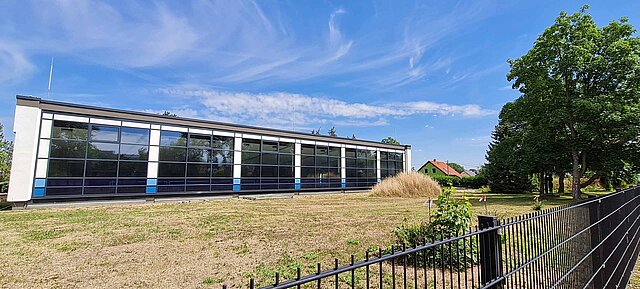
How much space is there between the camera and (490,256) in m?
1.99

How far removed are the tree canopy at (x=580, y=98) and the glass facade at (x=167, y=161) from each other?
1418 centimetres

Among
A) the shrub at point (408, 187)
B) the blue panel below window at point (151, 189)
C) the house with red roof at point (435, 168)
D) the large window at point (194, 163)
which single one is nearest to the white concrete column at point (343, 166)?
the shrub at point (408, 187)

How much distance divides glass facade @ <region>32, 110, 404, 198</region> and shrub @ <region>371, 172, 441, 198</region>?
6.76 metres

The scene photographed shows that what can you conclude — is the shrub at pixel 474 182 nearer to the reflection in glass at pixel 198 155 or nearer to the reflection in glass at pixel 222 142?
the reflection in glass at pixel 222 142

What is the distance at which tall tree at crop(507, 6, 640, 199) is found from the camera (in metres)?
16.6

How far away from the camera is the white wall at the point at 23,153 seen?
13086 millimetres

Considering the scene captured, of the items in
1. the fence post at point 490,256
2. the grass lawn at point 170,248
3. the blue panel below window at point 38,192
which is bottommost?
the grass lawn at point 170,248

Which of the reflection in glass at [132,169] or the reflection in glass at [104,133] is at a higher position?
the reflection in glass at [104,133]

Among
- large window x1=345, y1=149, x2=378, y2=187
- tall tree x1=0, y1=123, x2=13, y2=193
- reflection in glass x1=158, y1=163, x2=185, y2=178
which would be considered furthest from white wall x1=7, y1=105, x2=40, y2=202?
large window x1=345, y1=149, x2=378, y2=187

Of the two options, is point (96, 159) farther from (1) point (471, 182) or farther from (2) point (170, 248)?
(1) point (471, 182)

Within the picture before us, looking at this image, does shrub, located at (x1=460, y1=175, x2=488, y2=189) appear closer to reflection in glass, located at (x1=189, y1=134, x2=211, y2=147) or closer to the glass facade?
the glass facade

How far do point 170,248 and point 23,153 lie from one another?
12.0m

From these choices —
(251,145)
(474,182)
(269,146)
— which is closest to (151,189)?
(251,145)

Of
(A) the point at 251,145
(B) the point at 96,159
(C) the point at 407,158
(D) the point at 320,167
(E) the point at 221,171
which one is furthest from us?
(C) the point at 407,158
